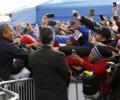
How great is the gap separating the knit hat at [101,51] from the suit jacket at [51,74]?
0.90 m

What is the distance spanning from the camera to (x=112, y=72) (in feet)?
23.9

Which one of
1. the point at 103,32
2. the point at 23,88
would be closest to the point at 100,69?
the point at 103,32

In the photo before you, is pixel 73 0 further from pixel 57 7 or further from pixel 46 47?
pixel 46 47

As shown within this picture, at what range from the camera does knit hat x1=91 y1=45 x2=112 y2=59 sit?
7574mm

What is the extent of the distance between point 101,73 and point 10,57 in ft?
5.30

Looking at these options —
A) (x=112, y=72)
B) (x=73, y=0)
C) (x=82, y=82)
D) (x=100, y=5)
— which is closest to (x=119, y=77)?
(x=112, y=72)

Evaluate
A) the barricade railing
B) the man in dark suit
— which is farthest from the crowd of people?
the barricade railing

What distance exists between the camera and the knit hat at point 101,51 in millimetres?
7574

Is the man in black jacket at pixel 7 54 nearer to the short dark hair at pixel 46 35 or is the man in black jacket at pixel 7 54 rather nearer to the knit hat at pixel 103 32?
the short dark hair at pixel 46 35

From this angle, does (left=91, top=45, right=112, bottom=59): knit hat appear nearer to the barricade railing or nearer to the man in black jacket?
the barricade railing

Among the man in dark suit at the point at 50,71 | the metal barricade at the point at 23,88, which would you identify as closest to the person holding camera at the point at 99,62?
the man in dark suit at the point at 50,71

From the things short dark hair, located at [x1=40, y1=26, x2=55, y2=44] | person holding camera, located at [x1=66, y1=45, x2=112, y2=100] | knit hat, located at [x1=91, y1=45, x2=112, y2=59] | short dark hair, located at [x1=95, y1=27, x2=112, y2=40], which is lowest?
person holding camera, located at [x1=66, y1=45, x2=112, y2=100]

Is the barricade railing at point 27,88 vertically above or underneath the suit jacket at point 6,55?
underneath

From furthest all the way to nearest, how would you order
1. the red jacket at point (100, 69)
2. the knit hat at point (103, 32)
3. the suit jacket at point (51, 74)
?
the knit hat at point (103, 32) → the red jacket at point (100, 69) → the suit jacket at point (51, 74)
